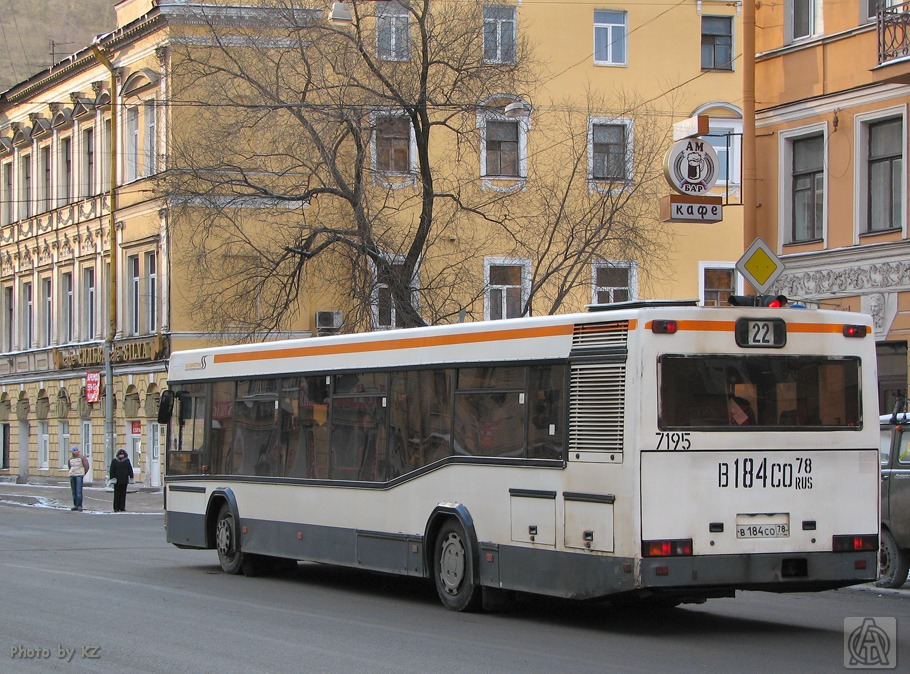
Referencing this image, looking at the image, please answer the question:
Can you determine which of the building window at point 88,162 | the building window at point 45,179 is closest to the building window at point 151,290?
the building window at point 88,162

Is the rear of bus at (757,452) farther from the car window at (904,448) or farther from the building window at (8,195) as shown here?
the building window at (8,195)

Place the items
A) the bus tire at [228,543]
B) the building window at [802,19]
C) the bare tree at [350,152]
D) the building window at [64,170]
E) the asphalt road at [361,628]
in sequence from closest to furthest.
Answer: the asphalt road at [361,628]
the bus tire at [228,543]
the building window at [802,19]
the bare tree at [350,152]
the building window at [64,170]

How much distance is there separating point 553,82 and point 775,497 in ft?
106

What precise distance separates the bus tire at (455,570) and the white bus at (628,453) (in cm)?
2

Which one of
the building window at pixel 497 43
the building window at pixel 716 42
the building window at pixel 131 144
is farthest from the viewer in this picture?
the building window at pixel 131 144

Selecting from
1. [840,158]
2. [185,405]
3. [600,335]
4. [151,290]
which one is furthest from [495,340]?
[151,290]

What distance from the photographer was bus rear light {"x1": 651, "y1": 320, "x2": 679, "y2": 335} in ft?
38.3

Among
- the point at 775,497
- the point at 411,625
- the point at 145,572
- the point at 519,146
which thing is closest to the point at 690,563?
the point at 775,497

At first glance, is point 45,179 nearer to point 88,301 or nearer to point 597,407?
point 88,301

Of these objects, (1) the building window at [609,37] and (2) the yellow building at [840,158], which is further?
(1) the building window at [609,37]

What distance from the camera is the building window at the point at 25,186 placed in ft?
183

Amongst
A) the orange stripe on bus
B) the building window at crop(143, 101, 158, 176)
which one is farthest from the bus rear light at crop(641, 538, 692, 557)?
the building window at crop(143, 101, 158, 176)

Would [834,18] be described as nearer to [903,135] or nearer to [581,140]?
[903,135]

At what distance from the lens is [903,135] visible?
23.7 m
